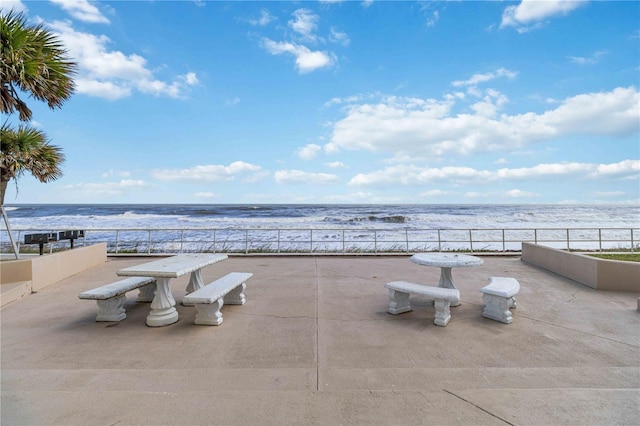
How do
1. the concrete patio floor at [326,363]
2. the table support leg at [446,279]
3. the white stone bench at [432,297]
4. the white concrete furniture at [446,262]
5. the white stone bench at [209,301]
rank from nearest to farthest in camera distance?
1. the concrete patio floor at [326,363]
2. the white stone bench at [209,301]
3. the white stone bench at [432,297]
4. the white concrete furniture at [446,262]
5. the table support leg at [446,279]

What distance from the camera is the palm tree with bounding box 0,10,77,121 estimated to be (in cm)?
520

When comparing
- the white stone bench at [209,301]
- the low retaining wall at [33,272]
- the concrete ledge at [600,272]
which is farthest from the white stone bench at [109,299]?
the concrete ledge at [600,272]

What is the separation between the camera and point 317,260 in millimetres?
9320

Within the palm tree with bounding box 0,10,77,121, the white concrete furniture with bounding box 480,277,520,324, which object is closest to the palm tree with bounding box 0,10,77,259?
the palm tree with bounding box 0,10,77,121

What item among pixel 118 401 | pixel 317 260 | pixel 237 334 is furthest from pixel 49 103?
pixel 317 260

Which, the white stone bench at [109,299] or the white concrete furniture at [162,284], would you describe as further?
the white stone bench at [109,299]

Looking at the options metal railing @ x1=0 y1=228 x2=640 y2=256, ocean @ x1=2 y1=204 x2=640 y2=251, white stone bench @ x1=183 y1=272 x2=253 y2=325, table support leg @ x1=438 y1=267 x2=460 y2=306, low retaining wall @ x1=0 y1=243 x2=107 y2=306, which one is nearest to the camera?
white stone bench @ x1=183 y1=272 x2=253 y2=325

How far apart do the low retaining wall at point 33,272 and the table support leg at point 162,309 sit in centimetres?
299

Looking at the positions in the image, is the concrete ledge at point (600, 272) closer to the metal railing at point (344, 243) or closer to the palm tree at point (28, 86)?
the metal railing at point (344, 243)

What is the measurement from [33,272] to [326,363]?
Result: 238 inches

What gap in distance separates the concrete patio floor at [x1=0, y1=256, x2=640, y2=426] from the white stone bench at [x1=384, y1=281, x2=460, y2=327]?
0.49ft

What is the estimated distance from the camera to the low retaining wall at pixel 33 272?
547 cm

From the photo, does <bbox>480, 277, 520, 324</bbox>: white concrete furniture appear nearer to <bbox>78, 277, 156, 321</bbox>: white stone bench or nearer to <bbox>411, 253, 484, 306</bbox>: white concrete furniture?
<bbox>411, 253, 484, 306</bbox>: white concrete furniture

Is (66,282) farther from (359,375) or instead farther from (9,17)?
(359,375)
